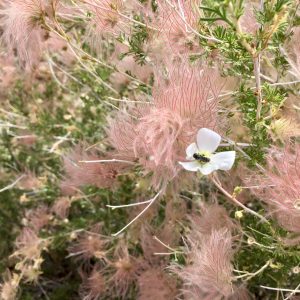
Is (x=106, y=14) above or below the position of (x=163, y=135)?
above

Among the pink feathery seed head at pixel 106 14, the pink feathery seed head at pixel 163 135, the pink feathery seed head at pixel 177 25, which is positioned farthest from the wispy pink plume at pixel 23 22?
the pink feathery seed head at pixel 163 135

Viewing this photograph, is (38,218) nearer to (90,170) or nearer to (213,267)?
(90,170)

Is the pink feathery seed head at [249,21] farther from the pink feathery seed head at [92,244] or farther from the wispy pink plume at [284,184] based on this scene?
the pink feathery seed head at [92,244]

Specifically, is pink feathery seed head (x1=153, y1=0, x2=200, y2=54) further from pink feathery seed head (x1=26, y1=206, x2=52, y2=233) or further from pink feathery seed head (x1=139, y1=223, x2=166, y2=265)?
pink feathery seed head (x1=26, y1=206, x2=52, y2=233)

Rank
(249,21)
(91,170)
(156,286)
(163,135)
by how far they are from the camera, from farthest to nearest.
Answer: (156,286), (91,170), (249,21), (163,135)

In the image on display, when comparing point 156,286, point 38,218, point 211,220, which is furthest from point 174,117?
point 38,218
